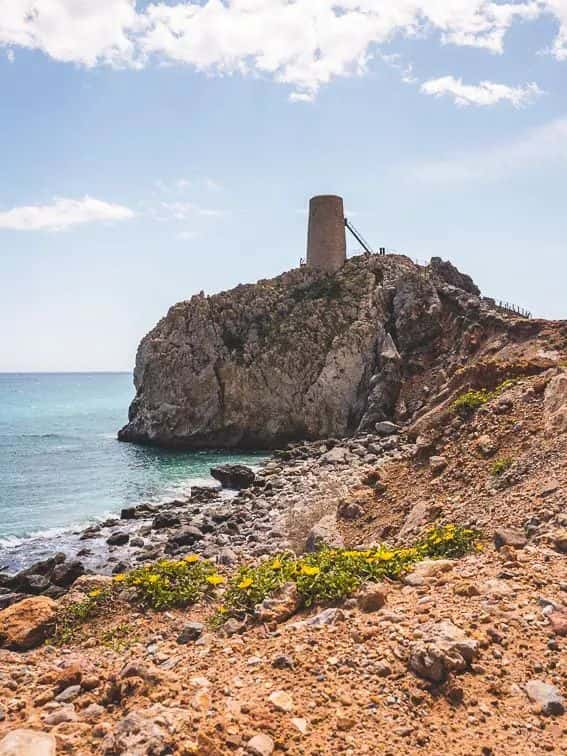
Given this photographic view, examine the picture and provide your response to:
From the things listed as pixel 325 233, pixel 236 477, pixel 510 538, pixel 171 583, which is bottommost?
pixel 236 477

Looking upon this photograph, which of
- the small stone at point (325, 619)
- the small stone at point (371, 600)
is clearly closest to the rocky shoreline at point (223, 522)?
the small stone at point (371, 600)

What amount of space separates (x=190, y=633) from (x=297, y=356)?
43.5m

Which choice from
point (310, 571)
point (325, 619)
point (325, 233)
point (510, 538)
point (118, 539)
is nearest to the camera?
point (325, 619)

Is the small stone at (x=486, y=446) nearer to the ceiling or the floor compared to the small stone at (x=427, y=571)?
nearer to the ceiling

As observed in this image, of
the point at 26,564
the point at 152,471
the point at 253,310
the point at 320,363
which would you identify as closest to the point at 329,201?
the point at 253,310

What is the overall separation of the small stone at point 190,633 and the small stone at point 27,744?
243cm

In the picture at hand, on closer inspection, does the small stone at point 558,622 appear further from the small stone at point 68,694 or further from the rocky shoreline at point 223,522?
the rocky shoreline at point 223,522

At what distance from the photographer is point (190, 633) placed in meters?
7.00

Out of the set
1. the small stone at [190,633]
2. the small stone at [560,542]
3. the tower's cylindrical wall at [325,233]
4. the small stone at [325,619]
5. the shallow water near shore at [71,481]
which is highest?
the tower's cylindrical wall at [325,233]

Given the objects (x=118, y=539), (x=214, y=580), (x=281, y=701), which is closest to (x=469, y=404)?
(x=214, y=580)

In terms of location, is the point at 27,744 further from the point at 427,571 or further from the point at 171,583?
the point at 427,571

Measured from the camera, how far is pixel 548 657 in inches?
204

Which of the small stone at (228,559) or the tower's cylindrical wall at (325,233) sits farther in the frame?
the tower's cylindrical wall at (325,233)

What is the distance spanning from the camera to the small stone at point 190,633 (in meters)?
6.93
